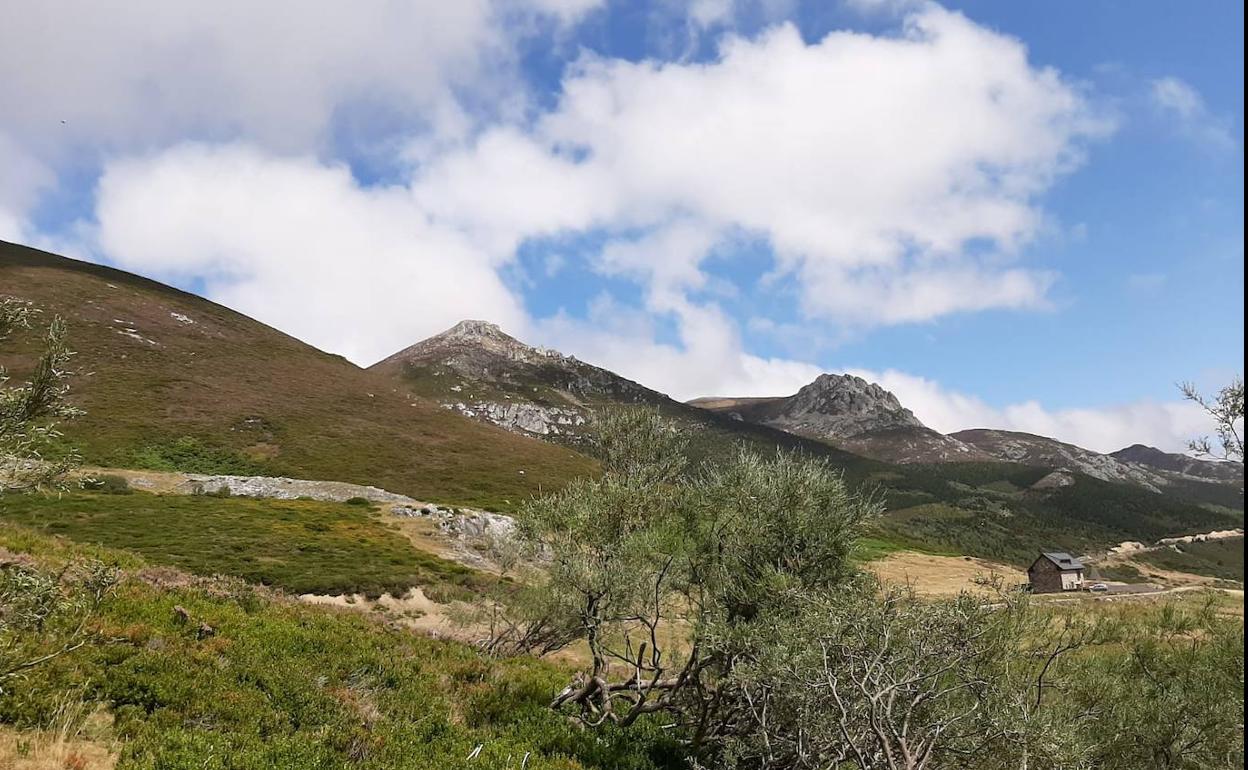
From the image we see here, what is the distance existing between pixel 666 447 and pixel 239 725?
2087 centimetres

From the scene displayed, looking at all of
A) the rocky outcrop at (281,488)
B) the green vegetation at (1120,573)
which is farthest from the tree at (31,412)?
the green vegetation at (1120,573)

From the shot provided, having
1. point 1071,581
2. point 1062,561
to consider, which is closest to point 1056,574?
point 1071,581

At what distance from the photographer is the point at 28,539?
1922cm

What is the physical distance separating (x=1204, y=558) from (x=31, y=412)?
670 feet

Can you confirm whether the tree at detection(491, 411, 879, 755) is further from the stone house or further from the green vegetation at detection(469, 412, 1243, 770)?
the stone house

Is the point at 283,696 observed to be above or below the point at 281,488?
above

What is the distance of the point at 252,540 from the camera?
35.2m

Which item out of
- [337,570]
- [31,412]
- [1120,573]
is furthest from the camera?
[1120,573]

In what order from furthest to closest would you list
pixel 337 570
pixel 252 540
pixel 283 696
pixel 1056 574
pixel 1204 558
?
1. pixel 1204 558
2. pixel 1056 574
3. pixel 252 540
4. pixel 337 570
5. pixel 283 696

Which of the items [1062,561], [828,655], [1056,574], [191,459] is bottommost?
[1056,574]

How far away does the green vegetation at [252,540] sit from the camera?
2978 centimetres

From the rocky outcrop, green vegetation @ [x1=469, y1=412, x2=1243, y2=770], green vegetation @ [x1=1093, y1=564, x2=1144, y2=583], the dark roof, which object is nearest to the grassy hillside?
the rocky outcrop

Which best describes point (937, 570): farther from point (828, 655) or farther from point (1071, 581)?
point (828, 655)

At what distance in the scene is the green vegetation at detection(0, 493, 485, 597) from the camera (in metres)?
29.8
